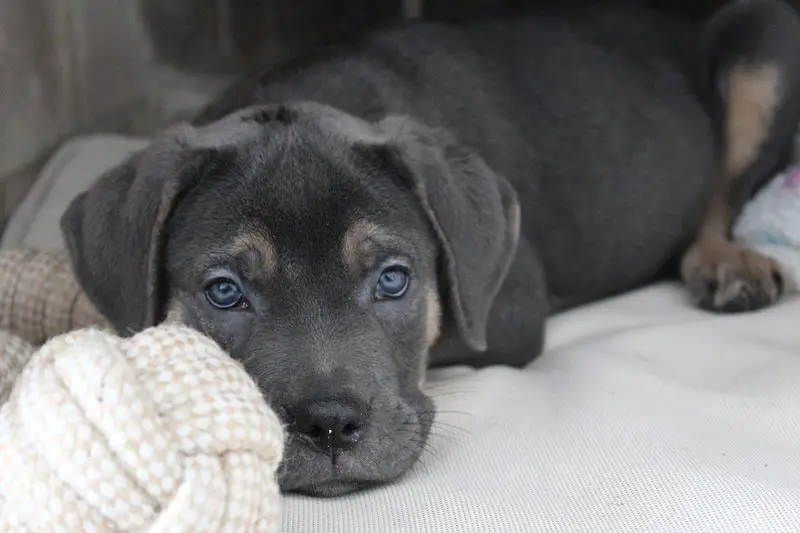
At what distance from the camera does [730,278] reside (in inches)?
143

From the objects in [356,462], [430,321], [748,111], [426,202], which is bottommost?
[748,111]

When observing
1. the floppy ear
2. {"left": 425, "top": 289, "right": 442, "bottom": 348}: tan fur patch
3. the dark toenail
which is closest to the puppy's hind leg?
the dark toenail

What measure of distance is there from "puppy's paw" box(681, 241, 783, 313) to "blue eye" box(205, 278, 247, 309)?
6.37ft

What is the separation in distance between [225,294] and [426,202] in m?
0.59

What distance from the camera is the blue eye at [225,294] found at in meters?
2.44

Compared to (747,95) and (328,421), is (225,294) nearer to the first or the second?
(328,421)

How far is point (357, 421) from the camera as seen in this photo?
6.98 feet

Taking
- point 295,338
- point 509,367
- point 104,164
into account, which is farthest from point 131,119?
point 295,338

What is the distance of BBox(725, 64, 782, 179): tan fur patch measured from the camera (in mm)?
4148

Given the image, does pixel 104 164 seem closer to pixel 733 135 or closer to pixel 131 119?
pixel 131 119

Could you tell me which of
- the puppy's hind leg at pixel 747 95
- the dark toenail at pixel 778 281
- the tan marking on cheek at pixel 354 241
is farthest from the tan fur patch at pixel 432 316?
the puppy's hind leg at pixel 747 95

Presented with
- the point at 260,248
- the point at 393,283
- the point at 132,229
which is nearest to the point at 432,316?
the point at 393,283

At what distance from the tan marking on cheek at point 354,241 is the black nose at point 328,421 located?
0.42 m

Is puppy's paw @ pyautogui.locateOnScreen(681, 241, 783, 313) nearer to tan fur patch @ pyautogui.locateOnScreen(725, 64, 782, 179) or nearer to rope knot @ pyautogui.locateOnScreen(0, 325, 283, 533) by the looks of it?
tan fur patch @ pyautogui.locateOnScreen(725, 64, 782, 179)
